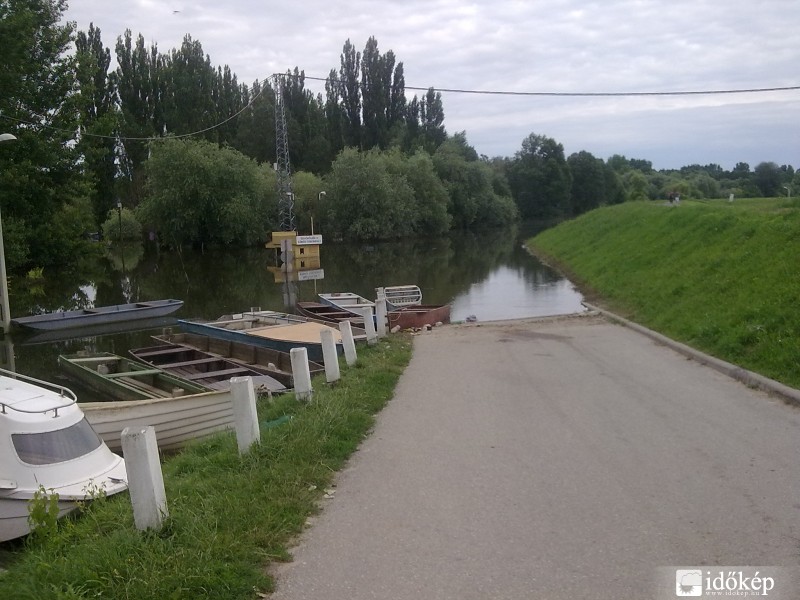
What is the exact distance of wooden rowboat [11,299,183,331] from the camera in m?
27.8

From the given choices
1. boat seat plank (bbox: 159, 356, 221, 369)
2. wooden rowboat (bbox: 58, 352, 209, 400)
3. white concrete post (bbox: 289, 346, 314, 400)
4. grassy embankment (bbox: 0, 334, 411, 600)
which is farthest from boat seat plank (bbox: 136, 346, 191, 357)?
grassy embankment (bbox: 0, 334, 411, 600)

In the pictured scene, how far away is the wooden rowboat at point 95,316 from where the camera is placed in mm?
27781

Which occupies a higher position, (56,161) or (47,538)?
(56,161)

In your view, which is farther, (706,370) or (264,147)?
(264,147)

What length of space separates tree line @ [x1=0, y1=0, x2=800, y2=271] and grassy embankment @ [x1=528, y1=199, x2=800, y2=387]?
972 inches

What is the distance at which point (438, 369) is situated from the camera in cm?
1261

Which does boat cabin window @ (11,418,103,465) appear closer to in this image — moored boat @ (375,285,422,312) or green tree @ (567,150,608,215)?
moored boat @ (375,285,422,312)

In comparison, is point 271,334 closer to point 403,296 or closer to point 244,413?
point 403,296

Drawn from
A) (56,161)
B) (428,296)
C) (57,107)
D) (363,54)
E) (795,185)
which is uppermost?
(363,54)

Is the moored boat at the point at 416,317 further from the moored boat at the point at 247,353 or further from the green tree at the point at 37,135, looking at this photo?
the green tree at the point at 37,135

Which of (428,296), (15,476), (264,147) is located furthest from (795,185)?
(264,147)

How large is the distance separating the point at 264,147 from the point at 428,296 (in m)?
60.6

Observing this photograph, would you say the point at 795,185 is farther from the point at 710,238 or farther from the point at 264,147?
the point at 264,147

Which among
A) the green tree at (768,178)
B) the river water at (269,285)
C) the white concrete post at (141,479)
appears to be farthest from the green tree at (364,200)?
the white concrete post at (141,479)
